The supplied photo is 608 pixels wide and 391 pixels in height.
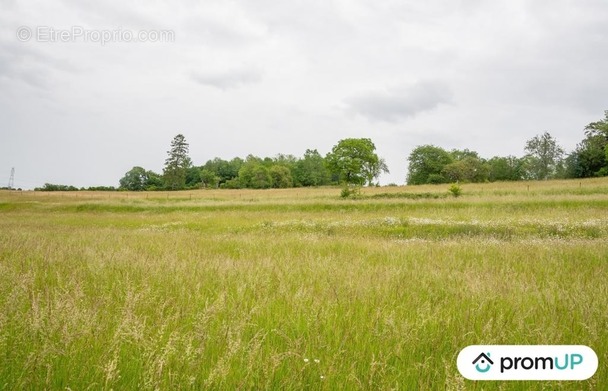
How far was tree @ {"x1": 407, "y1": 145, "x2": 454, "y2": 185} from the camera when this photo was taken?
407 feet

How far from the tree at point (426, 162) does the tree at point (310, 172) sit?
39234mm

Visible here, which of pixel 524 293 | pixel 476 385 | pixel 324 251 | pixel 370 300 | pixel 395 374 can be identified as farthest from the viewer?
pixel 324 251

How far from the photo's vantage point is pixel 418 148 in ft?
427

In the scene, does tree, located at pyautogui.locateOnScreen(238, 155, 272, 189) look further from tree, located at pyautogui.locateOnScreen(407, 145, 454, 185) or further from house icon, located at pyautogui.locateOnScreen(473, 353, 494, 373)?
house icon, located at pyautogui.locateOnScreen(473, 353, 494, 373)

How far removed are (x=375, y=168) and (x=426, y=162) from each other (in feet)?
213

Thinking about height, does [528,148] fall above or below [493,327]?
above

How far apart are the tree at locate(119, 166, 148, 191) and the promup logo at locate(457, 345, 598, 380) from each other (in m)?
159

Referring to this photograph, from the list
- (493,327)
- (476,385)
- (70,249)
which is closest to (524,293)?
(493,327)

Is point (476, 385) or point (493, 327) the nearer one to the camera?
point (476, 385)

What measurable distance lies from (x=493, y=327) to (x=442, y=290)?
1.57m

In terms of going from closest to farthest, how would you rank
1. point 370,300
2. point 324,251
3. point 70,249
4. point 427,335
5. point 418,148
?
point 427,335 → point 370,300 → point 70,249 → point 324,251 → point 418,148

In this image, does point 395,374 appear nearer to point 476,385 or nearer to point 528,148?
point 476,385

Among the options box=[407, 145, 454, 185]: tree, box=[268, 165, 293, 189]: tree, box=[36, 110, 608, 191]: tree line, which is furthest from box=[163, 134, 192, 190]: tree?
box=[407, 145, 454, 185]: tree

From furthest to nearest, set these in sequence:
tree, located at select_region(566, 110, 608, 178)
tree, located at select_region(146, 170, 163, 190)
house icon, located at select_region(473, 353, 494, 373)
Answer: tree, located at select_region(146, 170, 163, 190)
tree, located at select_region(566, 110, 608, 178)
house icon, located at select_region(473, 353, 494, 373)
